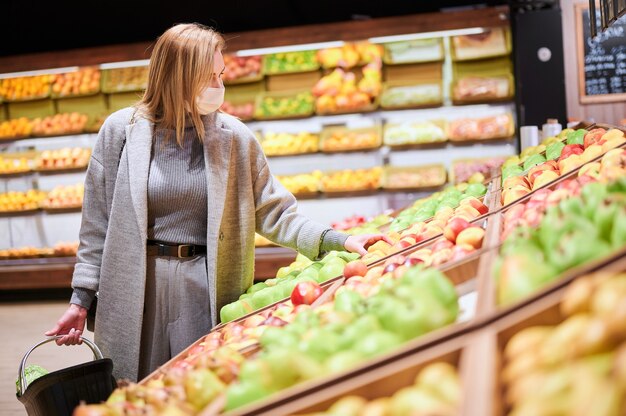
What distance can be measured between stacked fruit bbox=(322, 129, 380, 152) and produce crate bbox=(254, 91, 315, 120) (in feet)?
1.05

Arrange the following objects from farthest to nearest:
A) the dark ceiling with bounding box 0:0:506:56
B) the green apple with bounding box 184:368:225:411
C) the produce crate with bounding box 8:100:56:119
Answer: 1. the dark ceiling with bounding box 0:0:506:56
2. the produce crate with bounding box 8:100:56:119
3. the green apple with bounding box 184:368:225:411

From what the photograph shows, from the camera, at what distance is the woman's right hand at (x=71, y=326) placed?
8.56ft

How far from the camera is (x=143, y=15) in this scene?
8695 millimetres

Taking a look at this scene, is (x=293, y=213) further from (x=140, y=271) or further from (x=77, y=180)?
(x=77, y=180)

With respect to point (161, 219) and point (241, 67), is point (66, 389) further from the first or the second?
point (241, 67)

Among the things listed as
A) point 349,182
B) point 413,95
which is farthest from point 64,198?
point 413,95

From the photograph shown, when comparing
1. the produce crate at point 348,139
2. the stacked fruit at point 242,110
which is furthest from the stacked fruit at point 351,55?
the stacked fruit at point 242,110

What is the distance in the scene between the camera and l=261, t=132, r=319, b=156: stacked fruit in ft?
22.6

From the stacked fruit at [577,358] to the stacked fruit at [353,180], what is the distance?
18.2 ft

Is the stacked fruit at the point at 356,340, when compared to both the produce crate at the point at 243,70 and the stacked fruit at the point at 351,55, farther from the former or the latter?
the produce crate at the point at 243,70

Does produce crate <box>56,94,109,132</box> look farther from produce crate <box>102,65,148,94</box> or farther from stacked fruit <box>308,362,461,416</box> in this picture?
stacked fruit <box>308,362,461,416</box>

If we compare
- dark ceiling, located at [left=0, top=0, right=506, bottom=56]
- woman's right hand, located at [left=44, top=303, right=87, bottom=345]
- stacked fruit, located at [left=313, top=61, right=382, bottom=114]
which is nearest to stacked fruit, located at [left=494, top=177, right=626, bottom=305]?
woman's right hand, located at [left=44, top=303, right=87, bottom=345]

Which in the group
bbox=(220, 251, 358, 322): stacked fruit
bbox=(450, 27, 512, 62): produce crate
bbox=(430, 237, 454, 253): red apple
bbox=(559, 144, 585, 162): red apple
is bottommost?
bbox=(220, 251, 358, 322): stacked fruit

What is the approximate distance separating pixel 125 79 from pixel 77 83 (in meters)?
0.53
